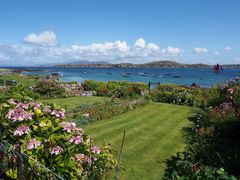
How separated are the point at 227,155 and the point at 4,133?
578 cm

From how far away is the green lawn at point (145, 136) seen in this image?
8375 mm

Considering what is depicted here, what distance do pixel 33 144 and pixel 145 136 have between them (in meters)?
7.29

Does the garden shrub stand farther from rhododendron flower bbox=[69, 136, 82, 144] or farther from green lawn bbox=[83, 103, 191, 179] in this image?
rhododendron flower bbox=[69, 136, 82, 144]

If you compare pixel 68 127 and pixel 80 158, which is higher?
pixel 68 127

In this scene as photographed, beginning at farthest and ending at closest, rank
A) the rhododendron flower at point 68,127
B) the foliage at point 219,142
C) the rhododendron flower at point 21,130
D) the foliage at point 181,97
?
1. the foliage at point 181,97
2. the foliage at point 219,142
3. the rhododendron flower at point 68,127
4. the rhododendron flower at point 21,130

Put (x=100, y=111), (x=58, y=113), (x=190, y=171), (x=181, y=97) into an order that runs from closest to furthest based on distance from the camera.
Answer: (x=58, y=113) → (x=190, y=171) → (x=100, y=111) → (x=181, y=97)

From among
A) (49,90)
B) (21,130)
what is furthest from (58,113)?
(49,90)

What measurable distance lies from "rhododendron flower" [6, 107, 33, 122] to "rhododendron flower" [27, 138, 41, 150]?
0.48 meters

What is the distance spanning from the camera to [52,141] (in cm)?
500

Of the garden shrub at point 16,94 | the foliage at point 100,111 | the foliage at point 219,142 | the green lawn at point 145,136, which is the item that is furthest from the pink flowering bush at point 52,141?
the foliage at point 100,111

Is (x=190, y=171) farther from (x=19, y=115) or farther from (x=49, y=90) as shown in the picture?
(x=49, y=90)

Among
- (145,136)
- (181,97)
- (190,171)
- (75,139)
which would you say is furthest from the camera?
(181,97)

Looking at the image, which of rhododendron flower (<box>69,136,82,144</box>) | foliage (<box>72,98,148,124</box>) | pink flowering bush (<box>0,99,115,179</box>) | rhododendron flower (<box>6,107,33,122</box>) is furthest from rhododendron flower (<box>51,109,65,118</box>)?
foliage (<box>72,98,148,124</box>)

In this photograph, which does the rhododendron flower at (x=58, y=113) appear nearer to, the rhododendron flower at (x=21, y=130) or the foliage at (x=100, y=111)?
the rhododendron flower at (x=21, y=130)
